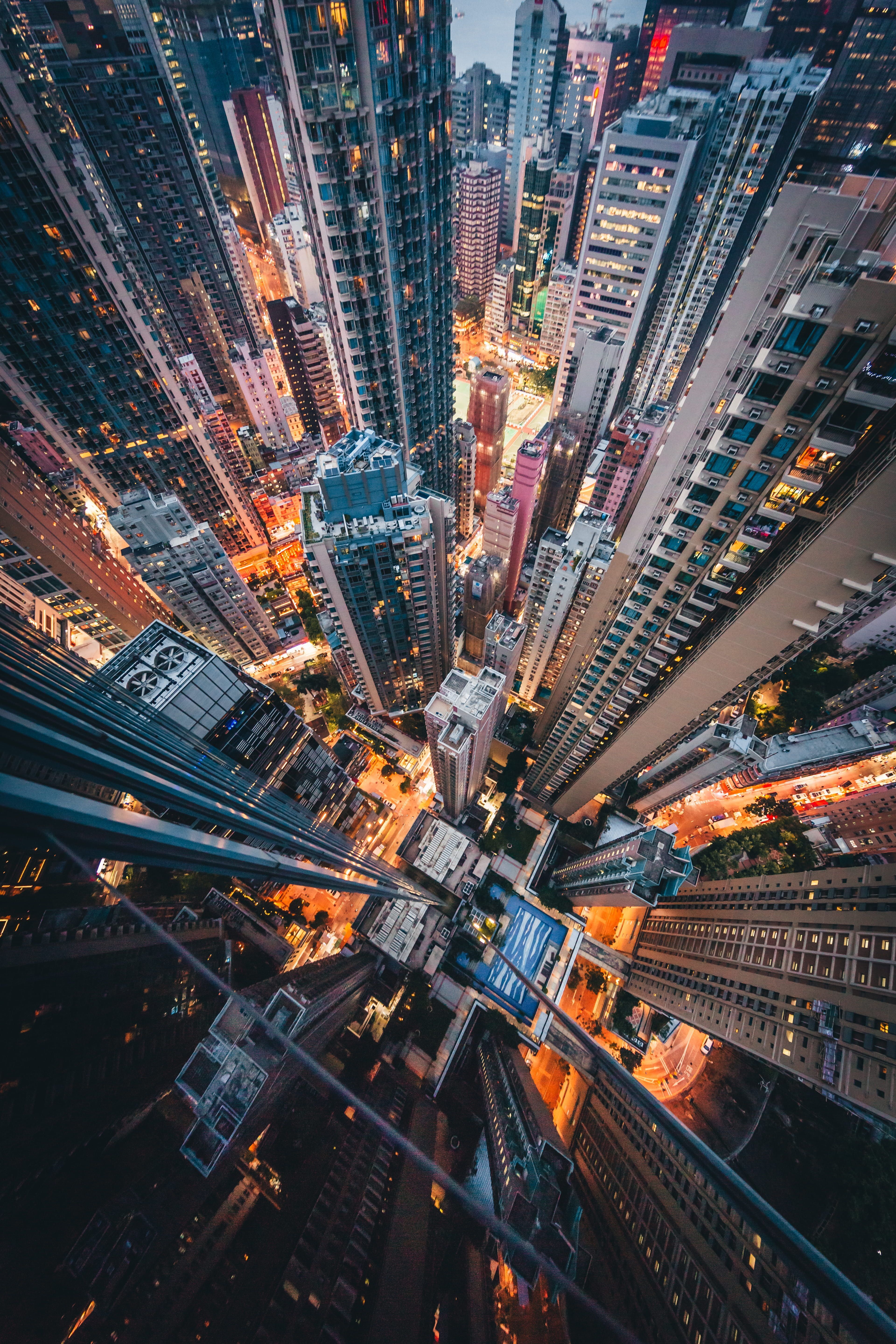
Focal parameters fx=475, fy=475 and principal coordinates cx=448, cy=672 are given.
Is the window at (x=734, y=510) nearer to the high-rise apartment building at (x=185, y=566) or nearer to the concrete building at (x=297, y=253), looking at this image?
the high-rise apartment building at (x=185, y=566)

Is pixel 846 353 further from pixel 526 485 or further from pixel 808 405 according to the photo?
pixel 526 485

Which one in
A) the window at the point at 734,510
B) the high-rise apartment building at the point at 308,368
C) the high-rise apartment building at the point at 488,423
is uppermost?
the high-rise apartment building at the point at 488,423

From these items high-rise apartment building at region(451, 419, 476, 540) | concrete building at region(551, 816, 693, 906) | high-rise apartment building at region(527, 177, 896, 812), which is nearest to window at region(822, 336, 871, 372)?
high-rise apartment building at region(527, 177, 896, 812)

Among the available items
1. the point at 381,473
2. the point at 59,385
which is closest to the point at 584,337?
the point at 381,473

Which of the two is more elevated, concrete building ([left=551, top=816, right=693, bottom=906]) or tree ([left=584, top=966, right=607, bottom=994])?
concrete building ([left=551, top=816, right=693, bottom=906])

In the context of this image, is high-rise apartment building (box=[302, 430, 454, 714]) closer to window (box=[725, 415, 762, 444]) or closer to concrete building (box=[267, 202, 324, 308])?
window (box=[725, 415, 762, 444])

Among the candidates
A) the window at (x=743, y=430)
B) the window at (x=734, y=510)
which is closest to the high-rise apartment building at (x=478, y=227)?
the window at (x=734, y=510)

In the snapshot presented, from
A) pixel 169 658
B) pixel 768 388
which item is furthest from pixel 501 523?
pixel 768 388
